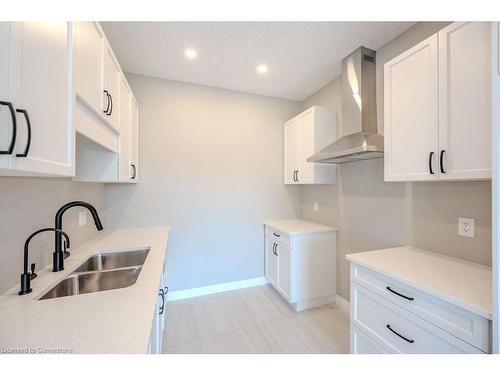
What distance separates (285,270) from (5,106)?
244 cm

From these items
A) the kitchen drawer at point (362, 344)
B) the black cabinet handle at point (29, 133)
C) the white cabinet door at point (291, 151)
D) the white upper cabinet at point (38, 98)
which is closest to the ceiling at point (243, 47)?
the white cabinet door at point (291, 151)

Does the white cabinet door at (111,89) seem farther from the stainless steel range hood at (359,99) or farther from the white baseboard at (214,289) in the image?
the white baseboard at (214,289)

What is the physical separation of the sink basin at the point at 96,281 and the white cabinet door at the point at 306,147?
2.00m

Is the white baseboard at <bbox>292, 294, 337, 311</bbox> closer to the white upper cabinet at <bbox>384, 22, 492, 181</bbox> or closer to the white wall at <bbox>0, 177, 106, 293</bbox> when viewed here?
the white upper cabinet at <bbox>384, 22, 492, 181</bbox>

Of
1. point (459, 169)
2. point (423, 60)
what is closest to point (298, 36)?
point (423, 60)

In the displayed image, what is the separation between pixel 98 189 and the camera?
208 cm

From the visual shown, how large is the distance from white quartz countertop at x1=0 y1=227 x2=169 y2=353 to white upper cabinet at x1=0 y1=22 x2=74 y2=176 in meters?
0.55

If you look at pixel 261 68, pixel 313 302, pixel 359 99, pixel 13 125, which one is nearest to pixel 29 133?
pixel 13 125

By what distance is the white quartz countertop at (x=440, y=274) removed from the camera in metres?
0.88

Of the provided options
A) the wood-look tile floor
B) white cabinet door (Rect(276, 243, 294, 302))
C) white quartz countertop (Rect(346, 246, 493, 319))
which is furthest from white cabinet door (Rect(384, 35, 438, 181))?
the wood-look tile floor

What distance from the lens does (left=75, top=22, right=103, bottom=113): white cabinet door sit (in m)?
0.94
